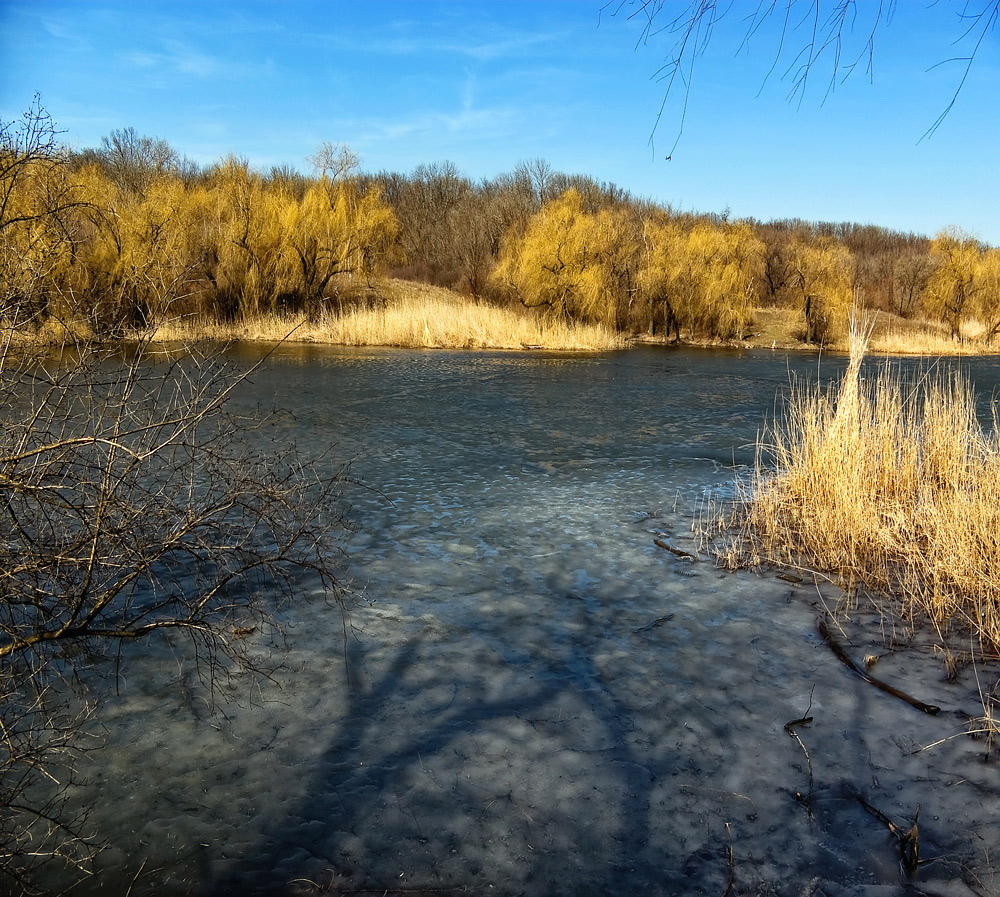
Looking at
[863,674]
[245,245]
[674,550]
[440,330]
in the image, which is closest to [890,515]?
[674,550]

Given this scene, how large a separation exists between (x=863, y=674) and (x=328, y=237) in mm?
25407

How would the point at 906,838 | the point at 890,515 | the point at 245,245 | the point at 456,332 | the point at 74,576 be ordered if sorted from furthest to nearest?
the point at 245,245 < the point at 456,332 < the point at 890,515 < the point at 74,576 < the point at 906,838

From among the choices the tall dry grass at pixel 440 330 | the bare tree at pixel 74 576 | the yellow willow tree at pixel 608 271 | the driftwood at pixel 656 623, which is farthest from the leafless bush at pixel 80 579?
the yellow willow tree at pixel 608 271

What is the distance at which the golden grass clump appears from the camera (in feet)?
13.5

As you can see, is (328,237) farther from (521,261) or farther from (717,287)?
(717,287)

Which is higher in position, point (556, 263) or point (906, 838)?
point (556, 263)

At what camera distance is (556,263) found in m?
25.6

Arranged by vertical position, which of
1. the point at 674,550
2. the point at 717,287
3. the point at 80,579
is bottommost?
the point at 674,550

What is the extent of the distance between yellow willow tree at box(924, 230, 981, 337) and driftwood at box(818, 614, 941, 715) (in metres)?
33.2

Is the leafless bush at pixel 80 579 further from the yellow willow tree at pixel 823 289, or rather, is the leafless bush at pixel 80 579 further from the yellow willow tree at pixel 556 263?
the yellow willow tree at pixel 823 289

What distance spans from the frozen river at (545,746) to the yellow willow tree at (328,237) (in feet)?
73.1

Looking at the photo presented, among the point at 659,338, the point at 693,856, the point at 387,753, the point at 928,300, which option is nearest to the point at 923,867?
the point at 693,856

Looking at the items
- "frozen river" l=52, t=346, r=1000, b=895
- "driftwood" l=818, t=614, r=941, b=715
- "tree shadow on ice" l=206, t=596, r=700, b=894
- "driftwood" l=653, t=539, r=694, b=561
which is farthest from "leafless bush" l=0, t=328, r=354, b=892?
"driftwood" l=818, t=614, r=941, b=715

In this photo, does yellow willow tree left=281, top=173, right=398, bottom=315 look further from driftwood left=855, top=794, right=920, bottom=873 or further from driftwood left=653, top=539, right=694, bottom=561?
driftwood left=855, top=794, right=920, bottom=873
